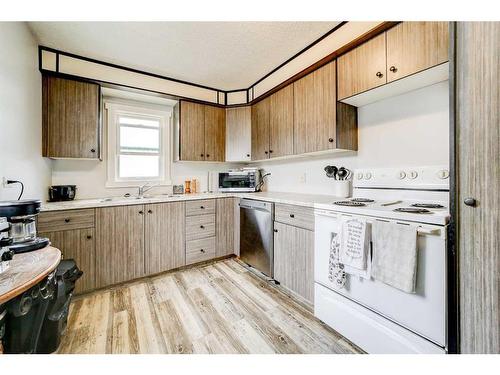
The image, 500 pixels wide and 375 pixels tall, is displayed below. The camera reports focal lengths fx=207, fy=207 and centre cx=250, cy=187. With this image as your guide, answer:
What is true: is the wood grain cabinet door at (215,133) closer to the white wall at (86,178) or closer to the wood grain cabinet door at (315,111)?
the white wall at (86,178)

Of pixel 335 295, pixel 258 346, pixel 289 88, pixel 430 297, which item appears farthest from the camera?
Answer: pixel 289 88

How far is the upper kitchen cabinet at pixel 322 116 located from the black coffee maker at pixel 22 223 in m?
2.23

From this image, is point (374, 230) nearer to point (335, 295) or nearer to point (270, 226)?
Result: point (335, 295)

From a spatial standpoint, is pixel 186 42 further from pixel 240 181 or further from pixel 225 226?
pixel 225 226

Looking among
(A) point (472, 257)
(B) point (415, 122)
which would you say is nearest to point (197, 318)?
(A) point (472, 257)

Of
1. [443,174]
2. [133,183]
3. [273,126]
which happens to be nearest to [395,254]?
[443,174]

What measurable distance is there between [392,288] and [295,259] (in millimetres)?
839

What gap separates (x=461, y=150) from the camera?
38.7 inches

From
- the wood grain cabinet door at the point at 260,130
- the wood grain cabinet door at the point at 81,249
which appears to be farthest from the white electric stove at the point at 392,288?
the wood grain cabinet door at the point at 81,249

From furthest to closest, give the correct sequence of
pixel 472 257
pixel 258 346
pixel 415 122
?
pixel 415 122
pixel 258 346
pixel 472 257

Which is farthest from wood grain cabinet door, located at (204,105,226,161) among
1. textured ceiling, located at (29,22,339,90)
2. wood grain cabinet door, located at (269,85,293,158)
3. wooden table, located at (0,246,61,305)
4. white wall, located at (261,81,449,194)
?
wooden table, located at (0,246,61,305)

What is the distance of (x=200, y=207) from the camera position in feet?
8.89
